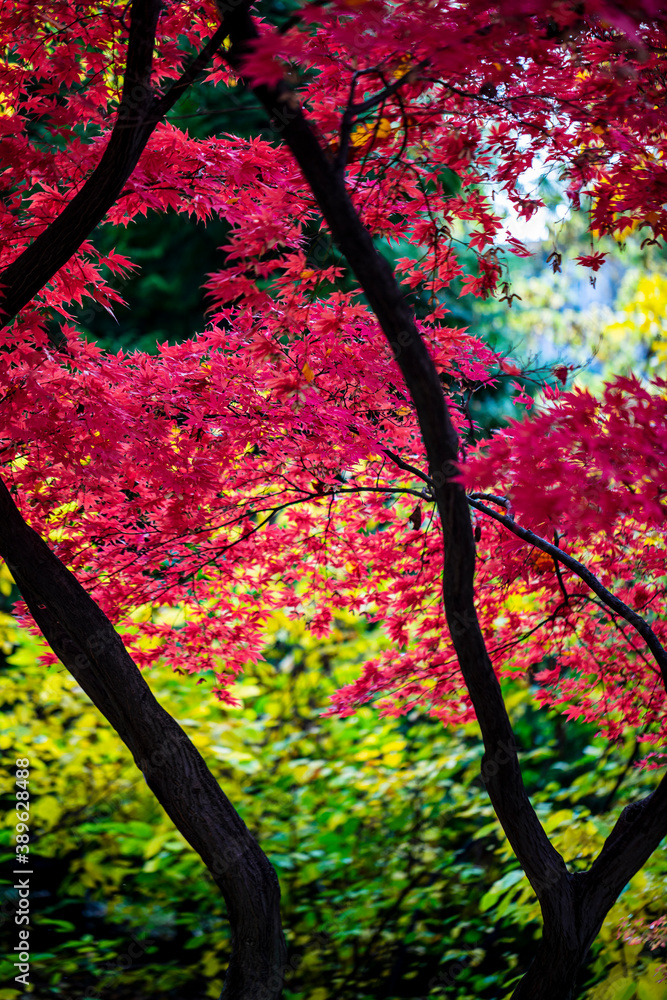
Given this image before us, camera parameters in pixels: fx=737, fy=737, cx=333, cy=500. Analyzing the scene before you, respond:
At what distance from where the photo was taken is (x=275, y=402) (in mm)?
3016

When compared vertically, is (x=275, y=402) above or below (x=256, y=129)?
below

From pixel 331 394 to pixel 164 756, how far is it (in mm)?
1638

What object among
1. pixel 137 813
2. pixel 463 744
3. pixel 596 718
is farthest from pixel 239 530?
pixel 463 744

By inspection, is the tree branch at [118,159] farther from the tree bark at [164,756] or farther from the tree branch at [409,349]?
the tree bark at [164,756]

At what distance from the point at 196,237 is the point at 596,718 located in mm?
6726

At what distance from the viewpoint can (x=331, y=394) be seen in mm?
2967

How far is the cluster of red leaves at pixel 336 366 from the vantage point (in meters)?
2.21

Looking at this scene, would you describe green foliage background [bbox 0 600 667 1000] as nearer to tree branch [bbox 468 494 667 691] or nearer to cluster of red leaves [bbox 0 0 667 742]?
cluster of red leaves [bbox 0 0 667 742]

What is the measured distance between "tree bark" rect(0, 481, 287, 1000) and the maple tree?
0.01 m

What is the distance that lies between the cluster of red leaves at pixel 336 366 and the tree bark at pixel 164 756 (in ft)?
1.34

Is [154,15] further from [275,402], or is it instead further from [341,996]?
[341,996]

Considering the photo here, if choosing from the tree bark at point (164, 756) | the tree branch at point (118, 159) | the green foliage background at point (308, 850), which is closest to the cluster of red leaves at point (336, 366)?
the tree branch at point (118, 159)

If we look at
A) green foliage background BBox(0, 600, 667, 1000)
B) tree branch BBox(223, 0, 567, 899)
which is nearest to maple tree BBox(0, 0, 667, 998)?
tree branch BBox(223, 0, 567, 899)

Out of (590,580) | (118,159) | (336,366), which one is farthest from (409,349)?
(590,580)
